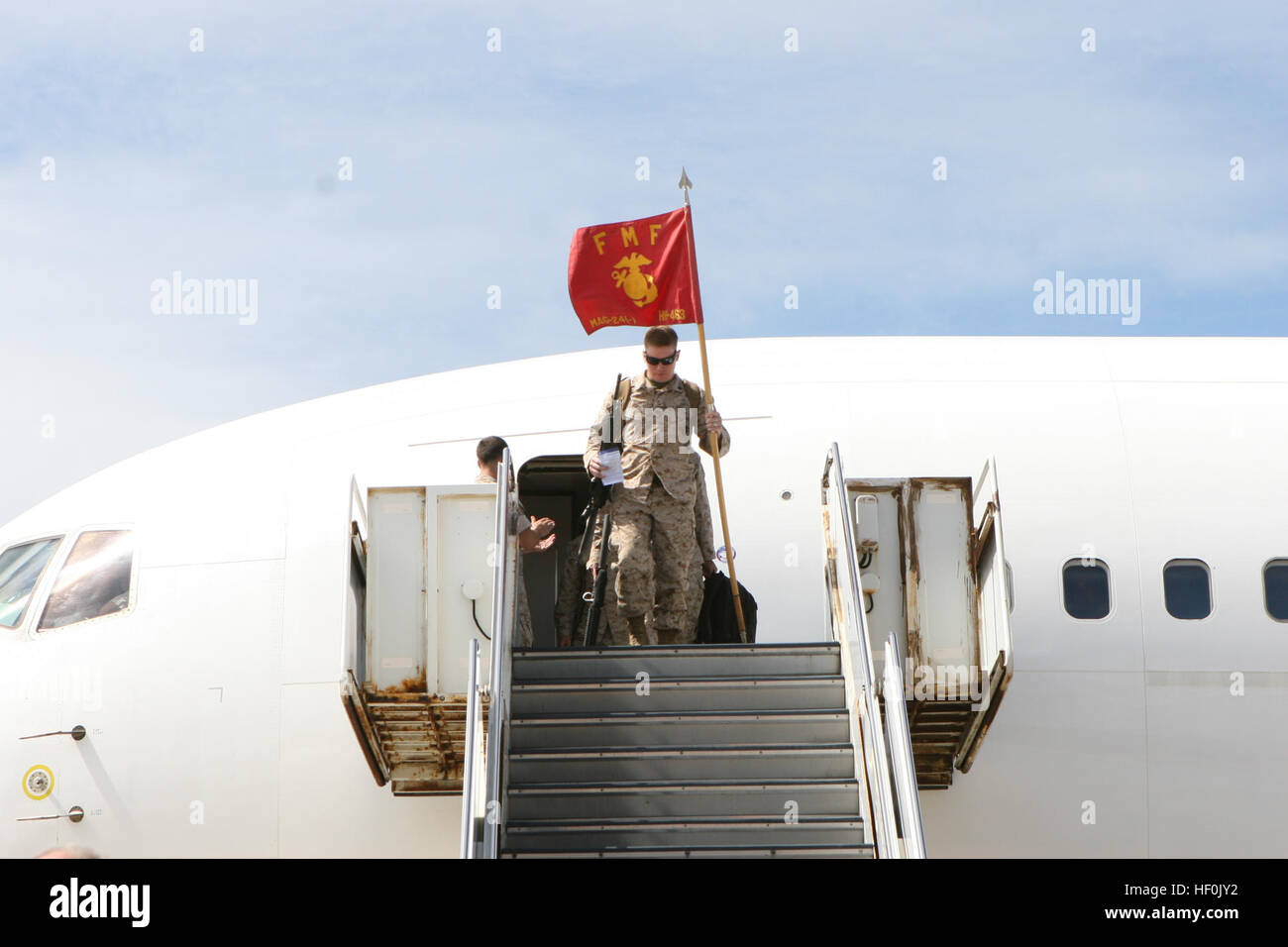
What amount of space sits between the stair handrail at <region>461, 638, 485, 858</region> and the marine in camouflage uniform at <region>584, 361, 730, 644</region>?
1468 millimetres

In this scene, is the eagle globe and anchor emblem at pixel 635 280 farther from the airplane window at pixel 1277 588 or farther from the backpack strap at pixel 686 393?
the airplane window at pixel 1277 588

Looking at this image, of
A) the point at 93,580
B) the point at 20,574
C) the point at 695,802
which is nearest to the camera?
the point at 695,802

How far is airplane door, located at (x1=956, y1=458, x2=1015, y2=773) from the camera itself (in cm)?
960

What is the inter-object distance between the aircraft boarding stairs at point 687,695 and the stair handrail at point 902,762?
0.05 feet

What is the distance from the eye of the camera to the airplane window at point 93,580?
10.9m

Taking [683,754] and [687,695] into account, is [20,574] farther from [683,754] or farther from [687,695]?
[683,754]

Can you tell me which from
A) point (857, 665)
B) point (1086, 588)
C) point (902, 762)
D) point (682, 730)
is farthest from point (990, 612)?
point (682, 730)

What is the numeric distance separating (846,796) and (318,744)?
12.6 ft

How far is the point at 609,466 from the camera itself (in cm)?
998

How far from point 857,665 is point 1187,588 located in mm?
3347

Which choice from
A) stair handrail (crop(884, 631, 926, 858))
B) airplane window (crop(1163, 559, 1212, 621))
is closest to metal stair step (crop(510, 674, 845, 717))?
stair handrail (crop(884, 631, 926, 858))

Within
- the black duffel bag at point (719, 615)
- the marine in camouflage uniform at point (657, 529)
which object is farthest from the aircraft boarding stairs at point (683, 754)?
the black duffel bag at point (719, 615)

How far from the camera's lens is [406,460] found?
11305 mm

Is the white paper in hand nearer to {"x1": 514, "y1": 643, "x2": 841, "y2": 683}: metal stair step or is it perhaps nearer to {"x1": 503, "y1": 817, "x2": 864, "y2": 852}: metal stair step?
{"x1": 514, "y1": 643, "x2": 841, "y2": 683}: metal stair step
